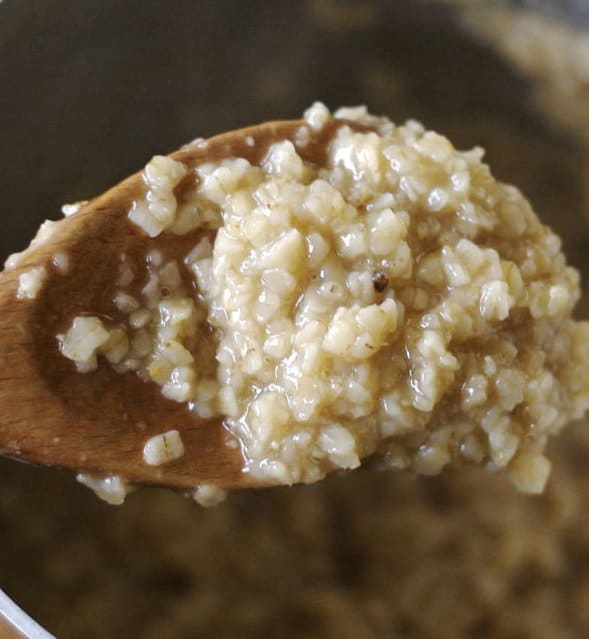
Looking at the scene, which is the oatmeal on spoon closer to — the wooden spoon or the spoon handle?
the wooden spoon

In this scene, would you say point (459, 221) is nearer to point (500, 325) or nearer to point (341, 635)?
point (500, 325)

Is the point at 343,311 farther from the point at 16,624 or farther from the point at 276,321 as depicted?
the point at 16,624

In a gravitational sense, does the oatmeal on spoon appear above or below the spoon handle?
above

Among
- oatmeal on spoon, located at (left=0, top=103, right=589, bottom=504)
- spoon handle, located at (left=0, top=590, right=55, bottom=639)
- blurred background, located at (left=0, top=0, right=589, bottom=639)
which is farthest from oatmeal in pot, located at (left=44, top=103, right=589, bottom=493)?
blurred background, located at (left=0, top=0, right=589, bottom=639)

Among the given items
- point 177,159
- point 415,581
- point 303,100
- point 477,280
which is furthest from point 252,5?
point 415,581

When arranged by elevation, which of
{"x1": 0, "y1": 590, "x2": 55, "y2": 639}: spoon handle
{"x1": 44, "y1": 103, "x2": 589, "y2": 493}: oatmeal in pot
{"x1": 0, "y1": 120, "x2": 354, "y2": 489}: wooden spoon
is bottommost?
{"x1": 0, "y1": 590, "x2": 55, "y2": 639}: spoon handle

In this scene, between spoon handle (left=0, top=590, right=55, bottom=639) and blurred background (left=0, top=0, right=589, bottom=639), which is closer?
spoon handle (left=0, top=590, right=55, bottom=639)
